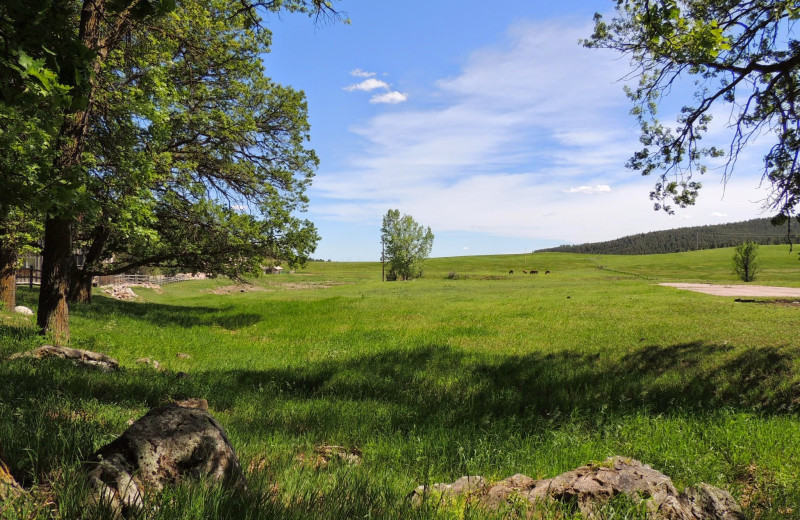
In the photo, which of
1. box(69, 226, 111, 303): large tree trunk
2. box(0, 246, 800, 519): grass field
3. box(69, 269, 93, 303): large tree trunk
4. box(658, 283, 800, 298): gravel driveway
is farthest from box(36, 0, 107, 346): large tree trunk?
box(658, 283, 800, 298): gravel driveway

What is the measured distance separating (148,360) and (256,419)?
526 cm

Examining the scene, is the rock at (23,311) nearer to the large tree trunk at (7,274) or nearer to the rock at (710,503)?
the large tree trunk at (7,274)

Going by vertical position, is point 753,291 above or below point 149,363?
below

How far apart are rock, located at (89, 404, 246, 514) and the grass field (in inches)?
7.3

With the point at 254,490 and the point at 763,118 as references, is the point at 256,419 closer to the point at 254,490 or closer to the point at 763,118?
the point at 254,490

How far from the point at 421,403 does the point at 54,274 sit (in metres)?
9.06

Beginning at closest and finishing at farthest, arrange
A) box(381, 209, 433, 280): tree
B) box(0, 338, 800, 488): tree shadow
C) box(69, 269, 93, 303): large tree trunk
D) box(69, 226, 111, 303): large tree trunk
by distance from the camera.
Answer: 1. box(0, 338, 800, 488): tree shadow
2. box(69, 226, 111, 303): large tree trunk
3. box(69, 269, 93, 303): large tree trunk
4. box(381, 209, 433, 280): tree

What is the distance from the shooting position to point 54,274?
970cm

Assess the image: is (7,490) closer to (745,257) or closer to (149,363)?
(149,363)

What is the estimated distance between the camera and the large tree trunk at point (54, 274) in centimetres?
962

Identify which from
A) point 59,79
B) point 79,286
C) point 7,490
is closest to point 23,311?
point 79,286

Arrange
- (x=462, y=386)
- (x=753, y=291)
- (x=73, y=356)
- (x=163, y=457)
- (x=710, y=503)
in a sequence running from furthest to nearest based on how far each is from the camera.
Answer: (x=753, y=291), (x=462, y=386), (x=73, y=356), (x=710, y=503), (x=163, y=457)

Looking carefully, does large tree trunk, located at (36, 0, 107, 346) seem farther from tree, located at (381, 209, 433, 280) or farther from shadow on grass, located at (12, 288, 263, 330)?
tree, located at (381, 209, 433, 280)

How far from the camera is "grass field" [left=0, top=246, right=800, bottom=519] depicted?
323cm
